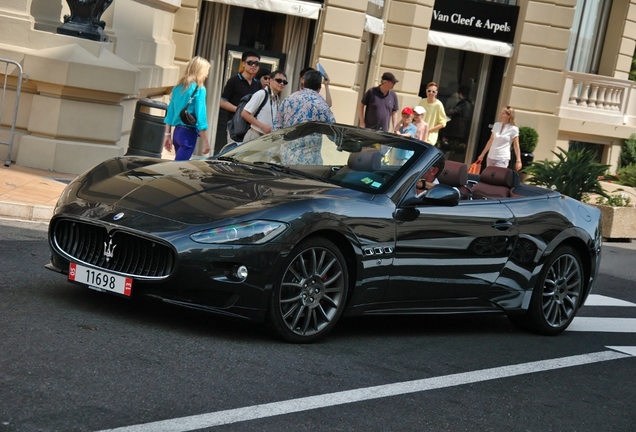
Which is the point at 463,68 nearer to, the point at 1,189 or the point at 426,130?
the point at 426,130

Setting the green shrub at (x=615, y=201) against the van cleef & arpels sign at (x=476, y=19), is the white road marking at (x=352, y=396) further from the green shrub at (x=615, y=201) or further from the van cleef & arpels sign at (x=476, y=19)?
the van cleef & arpels sign at (x=476, y=19)

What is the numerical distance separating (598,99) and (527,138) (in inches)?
150

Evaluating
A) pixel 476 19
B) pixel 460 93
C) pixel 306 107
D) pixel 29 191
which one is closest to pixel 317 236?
pixel 306 107

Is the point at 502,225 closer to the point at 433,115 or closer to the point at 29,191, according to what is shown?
the point at 29,191

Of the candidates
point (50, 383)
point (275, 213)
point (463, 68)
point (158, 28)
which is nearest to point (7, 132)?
point (158, 28)

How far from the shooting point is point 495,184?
30.6 ft

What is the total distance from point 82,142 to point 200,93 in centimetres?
220

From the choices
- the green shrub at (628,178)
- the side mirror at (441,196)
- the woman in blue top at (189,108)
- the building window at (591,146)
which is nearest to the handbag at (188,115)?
the woman in blue top at (189,108)

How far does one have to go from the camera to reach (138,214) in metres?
6.51

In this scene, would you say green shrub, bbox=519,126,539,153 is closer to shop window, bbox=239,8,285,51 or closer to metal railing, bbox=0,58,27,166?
shop window, bbox=239,8,285,51

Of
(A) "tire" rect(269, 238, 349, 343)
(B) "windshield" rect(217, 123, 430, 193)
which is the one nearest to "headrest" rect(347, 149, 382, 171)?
(B) "windshield" rect(217, 123, 430, 193)

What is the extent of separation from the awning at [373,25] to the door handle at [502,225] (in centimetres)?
1470

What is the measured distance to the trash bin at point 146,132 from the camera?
13.6 m

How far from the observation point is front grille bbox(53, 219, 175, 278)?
6406 millimetres
